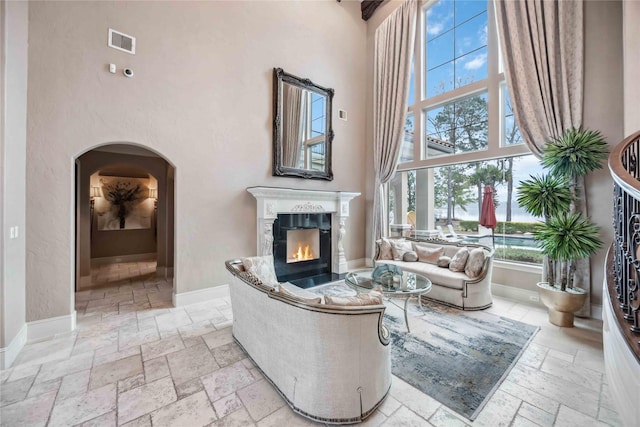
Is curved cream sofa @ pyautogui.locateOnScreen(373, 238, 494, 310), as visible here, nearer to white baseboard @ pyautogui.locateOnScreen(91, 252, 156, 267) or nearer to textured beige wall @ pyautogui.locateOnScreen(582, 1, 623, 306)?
textured beige wall @ pyautogui.locateOnScreen(582, 1, 623, 306)

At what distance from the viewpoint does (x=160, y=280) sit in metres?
5.12

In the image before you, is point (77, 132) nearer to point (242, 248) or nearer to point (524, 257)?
point (242, 248)

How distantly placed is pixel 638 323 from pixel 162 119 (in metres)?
5.12

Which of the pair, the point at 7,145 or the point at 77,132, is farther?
the point at 77,132

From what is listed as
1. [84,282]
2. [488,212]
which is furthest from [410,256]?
[84,282]

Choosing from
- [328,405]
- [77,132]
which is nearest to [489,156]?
[328,405]

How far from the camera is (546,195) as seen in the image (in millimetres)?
3232

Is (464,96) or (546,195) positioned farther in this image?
(464,96)

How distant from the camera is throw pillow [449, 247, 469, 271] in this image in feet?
12.9

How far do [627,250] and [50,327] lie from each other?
5.42 metres

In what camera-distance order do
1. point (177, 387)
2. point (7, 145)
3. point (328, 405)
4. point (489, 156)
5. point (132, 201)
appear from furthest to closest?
point (132, 201)
point (489, 156)
point (7, 145)
point (177, 387)
point (328, 405)

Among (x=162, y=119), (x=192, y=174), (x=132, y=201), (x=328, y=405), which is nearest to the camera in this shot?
(x=328, y=405)

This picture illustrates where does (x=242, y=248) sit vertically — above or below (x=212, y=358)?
above

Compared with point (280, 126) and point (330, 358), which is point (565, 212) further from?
point (280, 126)
